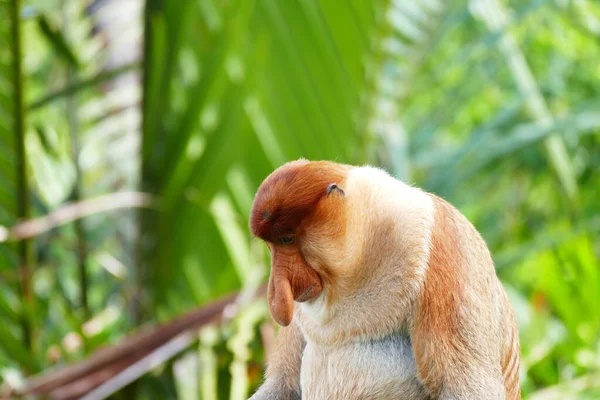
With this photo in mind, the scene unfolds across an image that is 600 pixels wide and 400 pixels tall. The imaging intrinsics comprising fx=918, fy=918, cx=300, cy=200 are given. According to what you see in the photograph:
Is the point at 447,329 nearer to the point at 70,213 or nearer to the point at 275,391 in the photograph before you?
the point at 275,391

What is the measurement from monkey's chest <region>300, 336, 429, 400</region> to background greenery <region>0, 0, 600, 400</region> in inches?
31.0

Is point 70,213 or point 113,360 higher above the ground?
point 70,213

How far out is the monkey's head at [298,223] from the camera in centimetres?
108

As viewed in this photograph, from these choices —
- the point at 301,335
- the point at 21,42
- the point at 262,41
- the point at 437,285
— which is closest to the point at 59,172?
the point at 21,42

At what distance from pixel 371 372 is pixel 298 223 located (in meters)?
0.21

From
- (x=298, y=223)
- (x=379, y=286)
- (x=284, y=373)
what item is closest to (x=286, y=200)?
(x=298, y=223)

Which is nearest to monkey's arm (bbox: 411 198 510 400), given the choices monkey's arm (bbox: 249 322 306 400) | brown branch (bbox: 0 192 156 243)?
monkey's arm (bbox: 249 322 306 400)

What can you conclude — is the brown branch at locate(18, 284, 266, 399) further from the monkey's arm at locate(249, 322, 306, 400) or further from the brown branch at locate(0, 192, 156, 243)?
the monkey's arm at locate(249, 322, 306, 400)

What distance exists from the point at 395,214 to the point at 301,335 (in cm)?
25

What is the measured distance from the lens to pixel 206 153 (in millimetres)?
2518

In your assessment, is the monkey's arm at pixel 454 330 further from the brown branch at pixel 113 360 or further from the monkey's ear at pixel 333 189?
the brown branch at pixel 113 360

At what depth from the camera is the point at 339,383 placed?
115cm

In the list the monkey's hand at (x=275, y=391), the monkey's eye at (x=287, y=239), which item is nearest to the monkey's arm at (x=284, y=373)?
the monkey's hand at (x=275, y=391)

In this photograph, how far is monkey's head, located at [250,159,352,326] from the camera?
1.08 m
